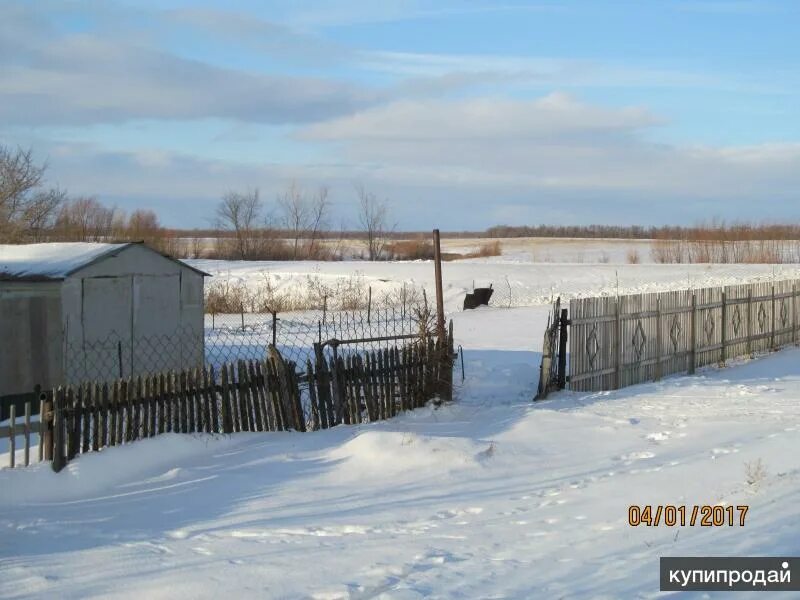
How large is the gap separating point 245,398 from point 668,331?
9511 mm

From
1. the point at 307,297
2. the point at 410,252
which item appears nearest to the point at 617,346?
the point at 307,297

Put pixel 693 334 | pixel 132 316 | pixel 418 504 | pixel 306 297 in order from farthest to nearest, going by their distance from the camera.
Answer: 1. pixel 306 297
2. pixel 693 334
3. pixel 132 316
4. pixel 418 504

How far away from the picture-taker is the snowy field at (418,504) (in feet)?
18.8

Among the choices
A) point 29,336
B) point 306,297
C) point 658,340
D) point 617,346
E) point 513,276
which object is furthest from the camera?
point 513,276

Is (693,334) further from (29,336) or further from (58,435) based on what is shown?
(58,435)

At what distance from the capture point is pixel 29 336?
13711mm

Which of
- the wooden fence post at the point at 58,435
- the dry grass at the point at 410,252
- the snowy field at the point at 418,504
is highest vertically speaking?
the dry grass at the point at 410,252

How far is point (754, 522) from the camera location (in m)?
6.30

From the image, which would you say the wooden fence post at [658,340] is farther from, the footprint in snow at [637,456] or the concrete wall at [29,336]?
the concrete wall at [29,336]

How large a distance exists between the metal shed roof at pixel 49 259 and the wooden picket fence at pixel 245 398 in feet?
14.4

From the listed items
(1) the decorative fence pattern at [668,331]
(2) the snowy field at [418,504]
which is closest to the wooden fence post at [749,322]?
(1) the decorative fence pattern at [668,331]

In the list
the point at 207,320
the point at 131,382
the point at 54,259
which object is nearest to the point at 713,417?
the point at 131,382

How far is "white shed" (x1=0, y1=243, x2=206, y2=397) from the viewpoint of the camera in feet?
44.9

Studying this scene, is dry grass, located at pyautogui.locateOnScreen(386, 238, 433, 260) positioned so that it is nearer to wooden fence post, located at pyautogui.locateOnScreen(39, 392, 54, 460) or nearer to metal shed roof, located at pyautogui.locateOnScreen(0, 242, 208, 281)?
metal shed roof, located at pyautogui.locateOnScreen(0, 242, 208, 281)
